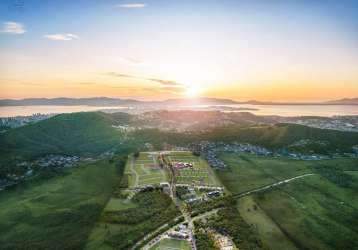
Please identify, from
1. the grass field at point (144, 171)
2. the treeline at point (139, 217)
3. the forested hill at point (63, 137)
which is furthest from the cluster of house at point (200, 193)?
the forested hill at point (63, 137)

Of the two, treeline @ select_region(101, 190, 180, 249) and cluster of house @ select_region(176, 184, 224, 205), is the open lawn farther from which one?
cluster of house @ select_region(176, 184, 224, 205)

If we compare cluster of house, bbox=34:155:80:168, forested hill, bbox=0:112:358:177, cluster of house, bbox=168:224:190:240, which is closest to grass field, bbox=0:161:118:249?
cluster of house, bbox=168:224:190:240

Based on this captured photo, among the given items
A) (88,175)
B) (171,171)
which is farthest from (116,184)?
(171,171)

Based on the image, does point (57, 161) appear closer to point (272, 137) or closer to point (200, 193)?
point (200, 193)

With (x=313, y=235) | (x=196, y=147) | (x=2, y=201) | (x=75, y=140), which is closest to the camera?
(x=313, y=235)

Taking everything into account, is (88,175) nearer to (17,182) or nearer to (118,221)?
(17,182)
